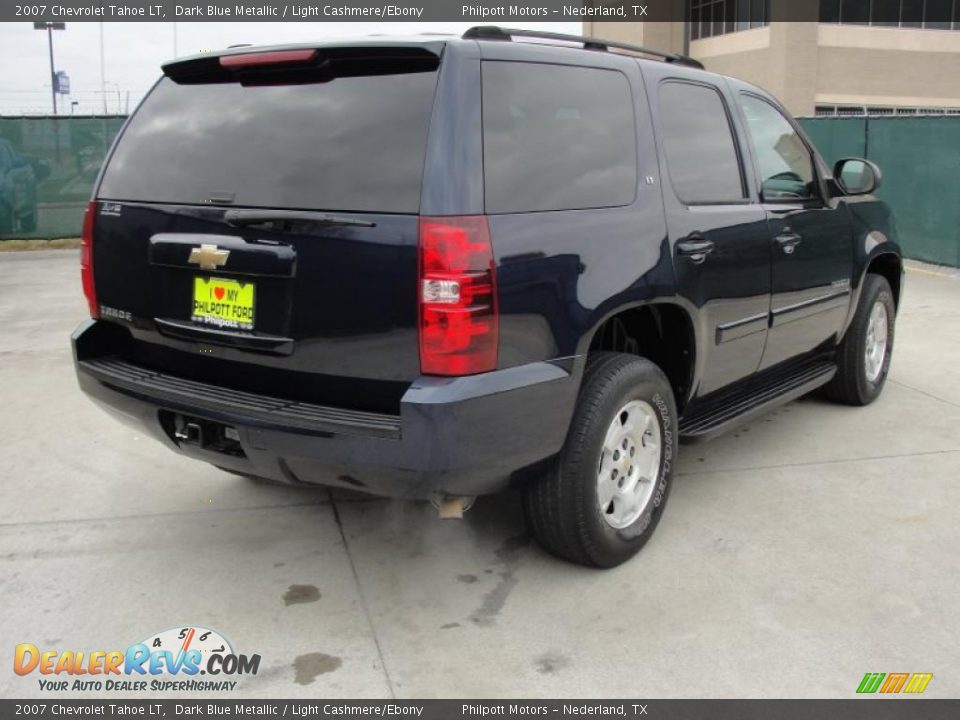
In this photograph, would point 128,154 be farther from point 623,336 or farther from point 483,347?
point 623,336

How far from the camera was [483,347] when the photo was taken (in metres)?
2.89

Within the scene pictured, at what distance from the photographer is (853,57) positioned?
30.4 meters

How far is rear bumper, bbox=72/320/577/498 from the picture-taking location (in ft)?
9.33

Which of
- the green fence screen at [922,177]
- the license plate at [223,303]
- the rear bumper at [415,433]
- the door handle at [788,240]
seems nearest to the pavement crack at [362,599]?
the rear bumper at [415,433]

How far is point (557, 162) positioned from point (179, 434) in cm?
166

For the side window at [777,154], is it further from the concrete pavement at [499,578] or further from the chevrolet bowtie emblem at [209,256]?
the chevrolet bowtie emblem at [209,256]

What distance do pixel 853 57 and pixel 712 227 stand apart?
3007cm

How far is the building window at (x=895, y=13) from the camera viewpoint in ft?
99.3

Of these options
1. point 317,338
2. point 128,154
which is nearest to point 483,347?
point 317,338

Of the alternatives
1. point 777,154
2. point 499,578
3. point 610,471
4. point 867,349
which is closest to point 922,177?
Answer: point 867,349

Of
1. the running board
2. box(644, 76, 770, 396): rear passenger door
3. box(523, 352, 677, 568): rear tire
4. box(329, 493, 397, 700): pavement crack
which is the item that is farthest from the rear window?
the running board

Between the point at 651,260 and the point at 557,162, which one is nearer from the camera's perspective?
the point at 557,162

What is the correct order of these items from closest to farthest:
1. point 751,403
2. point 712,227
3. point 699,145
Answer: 1. point 712,227
2. point 699,145
3. point 751,403

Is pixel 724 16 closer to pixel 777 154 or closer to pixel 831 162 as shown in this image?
pixel 831 162
